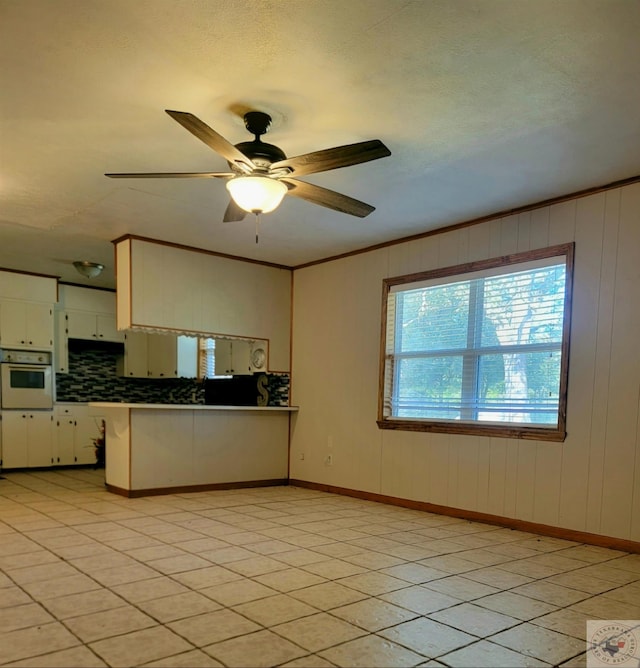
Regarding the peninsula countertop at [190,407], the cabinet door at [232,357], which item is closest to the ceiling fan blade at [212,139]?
the peninsula countertop at [190,407]

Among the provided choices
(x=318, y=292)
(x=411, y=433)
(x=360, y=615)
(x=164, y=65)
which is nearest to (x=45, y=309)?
(x=318, y=292)

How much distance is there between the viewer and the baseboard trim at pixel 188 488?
5.00 metres

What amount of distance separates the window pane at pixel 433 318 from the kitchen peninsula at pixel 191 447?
1.77 meters

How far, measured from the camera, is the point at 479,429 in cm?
432

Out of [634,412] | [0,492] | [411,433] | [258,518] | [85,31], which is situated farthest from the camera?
[0,492]

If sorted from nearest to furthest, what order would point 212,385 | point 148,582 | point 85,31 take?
point 85,31 < point 148,582 < point 212,385

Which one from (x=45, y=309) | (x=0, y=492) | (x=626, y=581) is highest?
(x=45, y=309)

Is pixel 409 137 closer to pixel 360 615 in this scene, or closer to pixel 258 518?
pixel 360 615

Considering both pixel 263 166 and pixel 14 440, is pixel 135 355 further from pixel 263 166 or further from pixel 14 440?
pixel 263 166

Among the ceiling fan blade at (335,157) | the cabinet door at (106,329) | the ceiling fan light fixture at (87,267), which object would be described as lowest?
the cabinet door at (106,329)

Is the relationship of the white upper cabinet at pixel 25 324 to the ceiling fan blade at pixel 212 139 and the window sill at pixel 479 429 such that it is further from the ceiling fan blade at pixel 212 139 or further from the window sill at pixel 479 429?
the ceiling fan blade at pixel 212 139

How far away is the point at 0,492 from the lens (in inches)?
207

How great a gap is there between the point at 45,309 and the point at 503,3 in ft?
21.5

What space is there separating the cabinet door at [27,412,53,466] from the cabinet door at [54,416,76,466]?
7 centimetres
